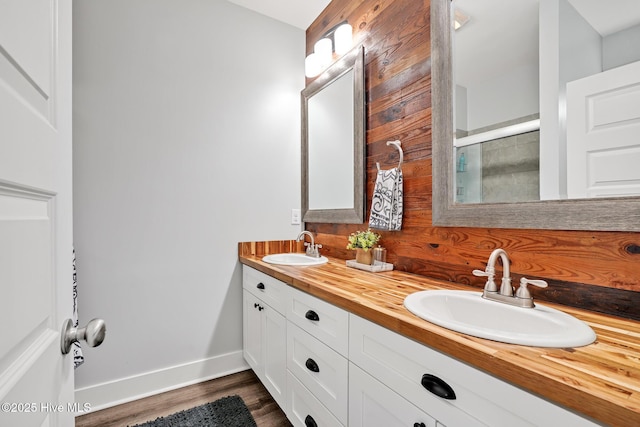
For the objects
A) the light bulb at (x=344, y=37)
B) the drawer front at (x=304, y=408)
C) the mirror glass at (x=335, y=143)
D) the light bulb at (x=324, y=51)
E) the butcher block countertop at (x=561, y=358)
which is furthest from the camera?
the light bulb at (x=324, y=51)

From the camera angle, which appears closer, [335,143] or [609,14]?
[609,14]

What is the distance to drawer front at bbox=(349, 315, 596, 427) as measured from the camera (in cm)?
58

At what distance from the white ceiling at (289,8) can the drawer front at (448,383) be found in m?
2.18

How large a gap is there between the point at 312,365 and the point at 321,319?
0.71 feet

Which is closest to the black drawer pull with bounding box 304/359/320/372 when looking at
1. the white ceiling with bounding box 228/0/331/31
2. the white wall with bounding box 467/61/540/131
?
the white wall with bounding box 467/61/540/131

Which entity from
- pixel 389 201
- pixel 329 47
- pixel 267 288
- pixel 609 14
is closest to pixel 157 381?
pixel 267 288

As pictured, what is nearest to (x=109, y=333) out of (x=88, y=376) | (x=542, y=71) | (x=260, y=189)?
(x=88, y=376)

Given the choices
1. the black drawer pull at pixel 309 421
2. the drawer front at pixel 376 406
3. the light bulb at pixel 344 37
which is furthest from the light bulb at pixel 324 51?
the black drawer pull at pixel 309 421

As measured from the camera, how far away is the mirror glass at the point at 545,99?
2.84 ft

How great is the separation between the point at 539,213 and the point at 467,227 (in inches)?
10.6

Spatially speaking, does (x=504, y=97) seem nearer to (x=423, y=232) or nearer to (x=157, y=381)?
(x=423, y=232)

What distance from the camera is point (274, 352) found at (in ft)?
5.32

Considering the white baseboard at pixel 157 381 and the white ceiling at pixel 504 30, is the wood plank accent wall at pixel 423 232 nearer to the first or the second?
the white ceiling at pixel 504 30

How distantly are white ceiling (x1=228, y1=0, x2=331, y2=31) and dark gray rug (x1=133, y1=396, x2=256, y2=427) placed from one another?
2.60 meters
